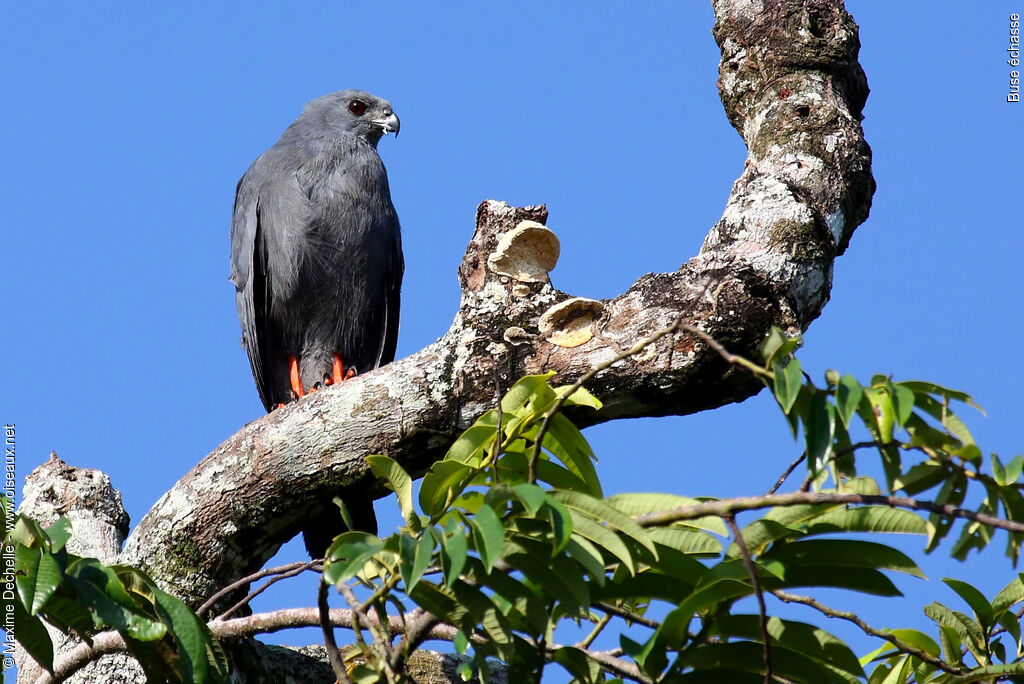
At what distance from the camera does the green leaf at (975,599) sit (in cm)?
259

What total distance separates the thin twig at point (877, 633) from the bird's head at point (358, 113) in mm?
4894

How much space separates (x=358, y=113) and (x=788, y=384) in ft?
17.8

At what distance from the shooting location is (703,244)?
3834 millimetres

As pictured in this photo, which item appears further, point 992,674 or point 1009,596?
point 1009,596

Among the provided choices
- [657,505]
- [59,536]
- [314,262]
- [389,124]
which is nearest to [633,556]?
[657,505]

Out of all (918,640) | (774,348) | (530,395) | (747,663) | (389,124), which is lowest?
(747,663)

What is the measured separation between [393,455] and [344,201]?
276 cm

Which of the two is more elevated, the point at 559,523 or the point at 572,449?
the point at 572,449

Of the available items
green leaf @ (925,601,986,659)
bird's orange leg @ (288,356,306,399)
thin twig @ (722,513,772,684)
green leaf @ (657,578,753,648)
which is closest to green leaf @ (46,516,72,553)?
green leaf @ (657,578,753,648)

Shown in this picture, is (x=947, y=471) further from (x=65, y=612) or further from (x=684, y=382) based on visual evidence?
(x=65, y=612)

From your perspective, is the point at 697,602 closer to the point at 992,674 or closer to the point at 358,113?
the point at 992,674

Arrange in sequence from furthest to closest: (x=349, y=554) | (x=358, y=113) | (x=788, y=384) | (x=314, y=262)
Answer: (x=358, y=113) < (x=314, y=262) < (x=349, y=554) < (x=788, y=384)

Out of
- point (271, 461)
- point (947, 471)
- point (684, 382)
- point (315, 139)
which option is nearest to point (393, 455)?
point (271, 461)

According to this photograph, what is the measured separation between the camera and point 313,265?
5.91 metres
